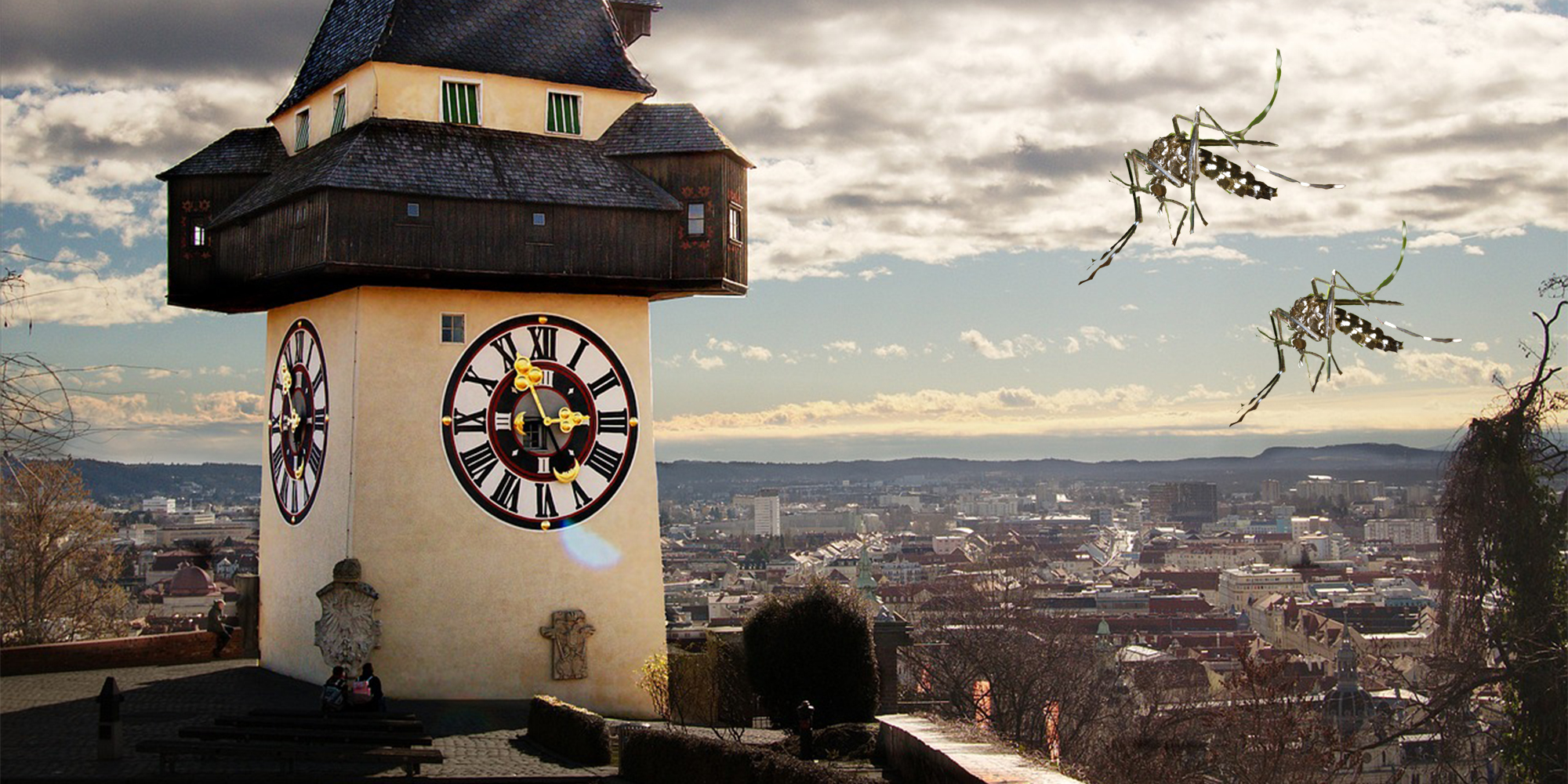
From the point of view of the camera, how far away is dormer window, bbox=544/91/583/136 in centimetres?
2512

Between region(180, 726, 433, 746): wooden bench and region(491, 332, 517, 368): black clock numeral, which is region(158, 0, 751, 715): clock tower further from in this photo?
region(180, 726, 433, 746): wooden bench

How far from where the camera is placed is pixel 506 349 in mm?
23719

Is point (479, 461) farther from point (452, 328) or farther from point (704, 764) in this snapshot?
point (704, 764)

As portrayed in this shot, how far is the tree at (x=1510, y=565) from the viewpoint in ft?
75.9

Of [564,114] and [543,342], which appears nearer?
[543,342]

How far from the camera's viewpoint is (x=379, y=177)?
74.1 feet

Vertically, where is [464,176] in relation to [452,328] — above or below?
above

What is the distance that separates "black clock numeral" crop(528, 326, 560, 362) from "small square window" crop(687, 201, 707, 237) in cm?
258

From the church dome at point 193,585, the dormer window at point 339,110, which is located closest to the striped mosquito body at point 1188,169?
the dormer window at point 339,110

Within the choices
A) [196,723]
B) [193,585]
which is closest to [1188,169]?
[196,723]

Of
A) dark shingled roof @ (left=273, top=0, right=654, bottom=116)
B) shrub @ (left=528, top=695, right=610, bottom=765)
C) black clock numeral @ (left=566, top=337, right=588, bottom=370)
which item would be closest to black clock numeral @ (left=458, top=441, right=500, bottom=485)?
black clock numeral @ (left=566, top=337, right=588, bottom=370)

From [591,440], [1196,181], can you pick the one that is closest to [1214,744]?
[591,440]

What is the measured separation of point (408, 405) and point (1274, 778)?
1578cm

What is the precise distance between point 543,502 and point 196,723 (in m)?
5.84
